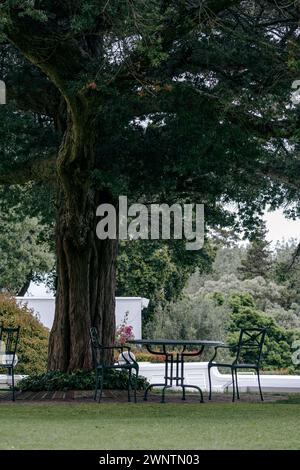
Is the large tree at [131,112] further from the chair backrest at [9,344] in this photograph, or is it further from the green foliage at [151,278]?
the green foliage at [151,278]

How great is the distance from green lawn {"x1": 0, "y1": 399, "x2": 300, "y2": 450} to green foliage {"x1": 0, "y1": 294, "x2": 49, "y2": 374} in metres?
9.17

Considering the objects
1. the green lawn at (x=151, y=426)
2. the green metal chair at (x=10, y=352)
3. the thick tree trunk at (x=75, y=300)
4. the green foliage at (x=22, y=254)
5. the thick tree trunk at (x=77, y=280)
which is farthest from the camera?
the green foliage at (x=22, y=254)

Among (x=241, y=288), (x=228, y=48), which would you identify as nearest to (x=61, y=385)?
(x=228, y=48)

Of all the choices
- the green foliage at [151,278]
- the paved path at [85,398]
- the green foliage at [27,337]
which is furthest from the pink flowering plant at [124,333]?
the paved path at [85,398]

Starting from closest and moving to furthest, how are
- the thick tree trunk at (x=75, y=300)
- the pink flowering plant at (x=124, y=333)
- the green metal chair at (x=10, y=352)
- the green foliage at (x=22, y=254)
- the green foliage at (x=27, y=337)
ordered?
the green metal chair at (x=10, y=352) < the thick tree trunk at (x=75, y=300) < the green foliage at (x=27, y=337) < the pink flowering plant at (x=124, y=333) < the green foliage at (x=22, y=254)

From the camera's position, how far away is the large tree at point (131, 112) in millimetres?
12523

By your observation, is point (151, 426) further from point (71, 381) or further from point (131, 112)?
point (131, 112)

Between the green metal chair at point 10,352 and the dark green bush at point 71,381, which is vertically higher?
the green metal chair at point 10,352

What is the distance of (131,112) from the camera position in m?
15.4

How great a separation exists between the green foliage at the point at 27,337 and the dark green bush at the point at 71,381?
624 cm

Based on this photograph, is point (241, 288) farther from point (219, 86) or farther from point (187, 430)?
point (187, 430)

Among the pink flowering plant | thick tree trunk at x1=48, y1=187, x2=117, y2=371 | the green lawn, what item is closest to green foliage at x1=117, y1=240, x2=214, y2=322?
the pink flowering plant

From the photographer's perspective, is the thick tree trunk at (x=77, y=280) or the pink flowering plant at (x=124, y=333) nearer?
the thick tree trunk at (x=77, y=280)
